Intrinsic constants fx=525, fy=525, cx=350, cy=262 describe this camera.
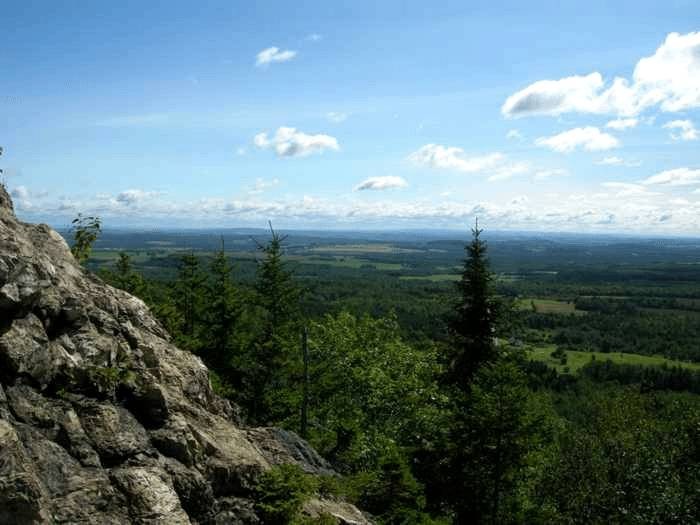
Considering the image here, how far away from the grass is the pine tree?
10440 cm

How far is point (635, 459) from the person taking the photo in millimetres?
28250

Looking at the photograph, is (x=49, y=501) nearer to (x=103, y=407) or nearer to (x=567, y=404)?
(x=103, y=407)

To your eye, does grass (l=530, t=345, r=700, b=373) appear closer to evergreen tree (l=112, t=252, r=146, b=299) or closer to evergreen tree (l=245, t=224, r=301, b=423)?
evergreen tree (l=245, t=224, r=301, b=423)

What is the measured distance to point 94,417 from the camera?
1059 cm

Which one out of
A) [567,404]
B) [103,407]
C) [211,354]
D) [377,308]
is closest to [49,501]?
[103,407]

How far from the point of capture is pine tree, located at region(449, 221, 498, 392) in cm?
2600

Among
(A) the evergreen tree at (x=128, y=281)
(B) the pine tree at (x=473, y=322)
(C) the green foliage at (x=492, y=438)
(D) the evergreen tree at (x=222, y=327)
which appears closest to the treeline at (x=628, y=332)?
(B) the pine tree at (x=473, y=322)

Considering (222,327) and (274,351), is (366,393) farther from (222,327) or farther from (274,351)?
(222,327)

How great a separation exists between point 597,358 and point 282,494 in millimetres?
139380

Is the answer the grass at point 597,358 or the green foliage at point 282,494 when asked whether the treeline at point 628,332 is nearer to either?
the grass at point 597,358

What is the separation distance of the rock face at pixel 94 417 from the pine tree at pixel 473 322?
42.4ft

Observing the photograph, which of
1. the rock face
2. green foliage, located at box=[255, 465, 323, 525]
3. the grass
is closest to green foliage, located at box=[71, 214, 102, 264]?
the rock face

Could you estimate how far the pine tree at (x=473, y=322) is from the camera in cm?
2600

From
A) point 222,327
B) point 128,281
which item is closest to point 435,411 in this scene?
point 222,327
